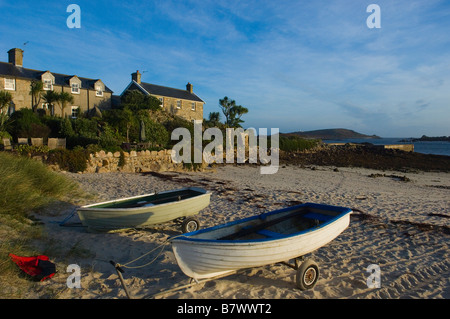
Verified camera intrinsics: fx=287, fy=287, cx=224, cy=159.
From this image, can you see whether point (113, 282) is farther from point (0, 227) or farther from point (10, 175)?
point (10, 175)

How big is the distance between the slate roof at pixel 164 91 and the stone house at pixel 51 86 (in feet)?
11.3

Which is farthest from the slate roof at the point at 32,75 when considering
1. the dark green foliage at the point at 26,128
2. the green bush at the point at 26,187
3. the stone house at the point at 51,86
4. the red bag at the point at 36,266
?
the red bag at the point at 36,266

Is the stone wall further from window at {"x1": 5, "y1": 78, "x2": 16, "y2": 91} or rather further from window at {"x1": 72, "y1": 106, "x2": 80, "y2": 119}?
window at {"x1": 5, "y1": 78, "x2": 16, "y2": 91}

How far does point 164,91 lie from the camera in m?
38.3

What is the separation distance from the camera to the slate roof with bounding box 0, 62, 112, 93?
88.5 feet

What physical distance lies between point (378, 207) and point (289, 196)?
11.0 feet

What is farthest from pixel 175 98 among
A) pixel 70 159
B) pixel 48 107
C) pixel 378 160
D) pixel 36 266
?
pixel 36 266

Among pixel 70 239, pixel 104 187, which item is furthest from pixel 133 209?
pixel 104 187

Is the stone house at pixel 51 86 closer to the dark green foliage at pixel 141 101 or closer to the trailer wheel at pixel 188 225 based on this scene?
the dark green foliage at pixel 141 101

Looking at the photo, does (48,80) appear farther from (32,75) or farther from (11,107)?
(11,107)

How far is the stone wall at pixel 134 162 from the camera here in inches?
640
